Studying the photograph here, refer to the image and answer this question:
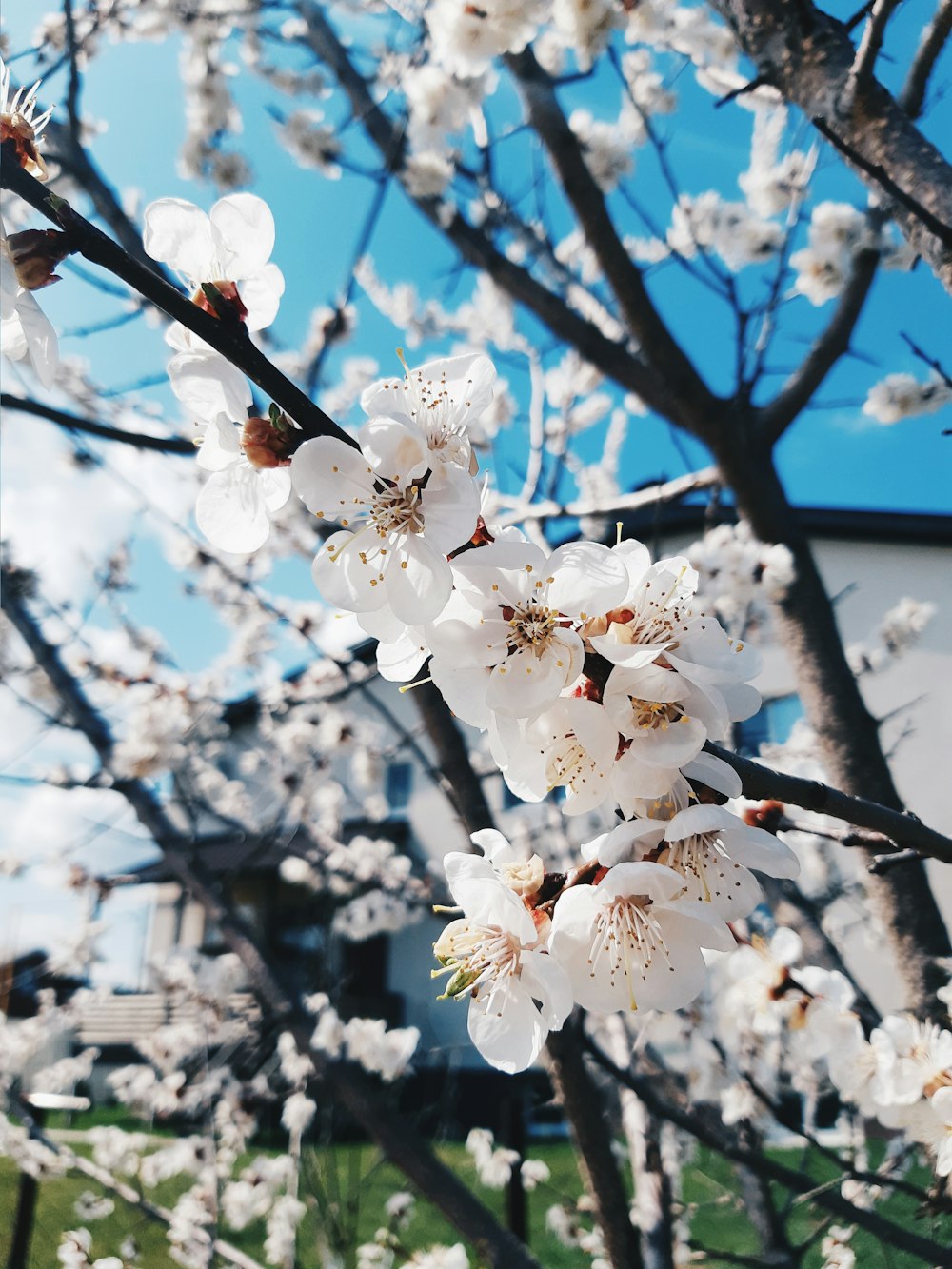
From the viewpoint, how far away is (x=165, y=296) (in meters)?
0.69

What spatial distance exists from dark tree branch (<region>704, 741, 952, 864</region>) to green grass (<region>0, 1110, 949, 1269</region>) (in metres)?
1.60

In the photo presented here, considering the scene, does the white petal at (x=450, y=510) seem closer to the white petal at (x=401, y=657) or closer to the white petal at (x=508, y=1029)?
the white petal at (x=401, y=657)

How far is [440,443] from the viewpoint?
778 mm

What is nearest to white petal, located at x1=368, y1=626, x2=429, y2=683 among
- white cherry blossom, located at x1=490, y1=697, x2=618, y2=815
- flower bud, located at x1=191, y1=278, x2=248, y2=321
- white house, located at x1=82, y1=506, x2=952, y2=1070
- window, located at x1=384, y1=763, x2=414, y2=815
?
white cherry blossom, located at x1=490, y1=697, x2=618, y2=815

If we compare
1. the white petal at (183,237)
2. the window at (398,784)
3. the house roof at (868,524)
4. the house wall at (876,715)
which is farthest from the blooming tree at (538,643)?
the window at (398,784)

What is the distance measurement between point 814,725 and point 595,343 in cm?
146

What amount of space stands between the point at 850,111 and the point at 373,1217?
595cm

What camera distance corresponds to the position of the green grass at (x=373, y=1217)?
276 cm

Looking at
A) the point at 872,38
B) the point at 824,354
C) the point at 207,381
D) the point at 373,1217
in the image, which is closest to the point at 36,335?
the point at 207,381

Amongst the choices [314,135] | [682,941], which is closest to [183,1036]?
[314,135]

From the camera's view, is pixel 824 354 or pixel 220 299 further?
pixel 824 354

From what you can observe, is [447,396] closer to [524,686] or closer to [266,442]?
[266,442]

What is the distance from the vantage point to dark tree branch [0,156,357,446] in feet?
2.23

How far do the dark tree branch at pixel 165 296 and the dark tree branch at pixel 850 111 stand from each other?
1048 millimetres
